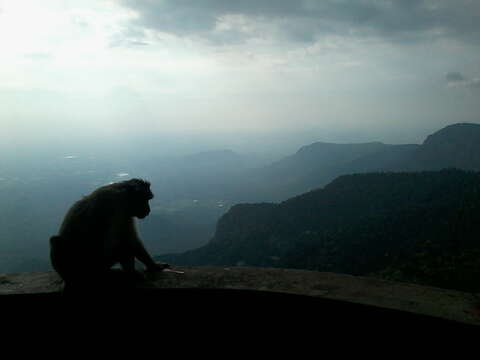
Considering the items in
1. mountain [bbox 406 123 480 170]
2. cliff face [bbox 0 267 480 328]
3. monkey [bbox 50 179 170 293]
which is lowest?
cliff face [bbox 0 267 480 328]

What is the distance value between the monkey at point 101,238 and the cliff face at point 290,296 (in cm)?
29

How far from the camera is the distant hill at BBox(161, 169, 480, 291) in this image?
170 ft

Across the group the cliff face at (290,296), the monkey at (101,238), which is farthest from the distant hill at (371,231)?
the monkey at (101,238)

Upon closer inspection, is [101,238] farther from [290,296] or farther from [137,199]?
[290,296]

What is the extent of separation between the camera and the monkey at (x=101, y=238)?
176 inches

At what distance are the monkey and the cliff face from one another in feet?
0.95

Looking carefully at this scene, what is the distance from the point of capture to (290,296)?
3727 millimetres

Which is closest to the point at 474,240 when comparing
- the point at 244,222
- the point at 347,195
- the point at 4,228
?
the point at 347,195

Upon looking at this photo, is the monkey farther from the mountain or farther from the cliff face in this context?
the mountain

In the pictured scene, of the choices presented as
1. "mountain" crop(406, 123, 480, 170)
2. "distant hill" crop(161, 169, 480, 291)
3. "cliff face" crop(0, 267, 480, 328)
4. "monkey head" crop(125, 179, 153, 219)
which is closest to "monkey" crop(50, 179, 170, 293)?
"monkey head" crop(125, 179, 153, 219)

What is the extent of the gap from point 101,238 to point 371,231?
2839 inches

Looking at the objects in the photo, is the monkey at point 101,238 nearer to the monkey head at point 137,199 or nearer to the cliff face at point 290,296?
the monkey head at point 137,199

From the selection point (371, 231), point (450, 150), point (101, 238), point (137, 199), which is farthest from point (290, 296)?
point (450, 150)

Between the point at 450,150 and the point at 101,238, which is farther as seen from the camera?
the point at 450,150
